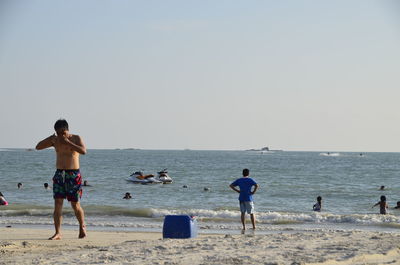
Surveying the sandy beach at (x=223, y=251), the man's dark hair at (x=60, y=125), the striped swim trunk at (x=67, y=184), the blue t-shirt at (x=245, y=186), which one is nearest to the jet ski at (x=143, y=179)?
the blue t-shirt at (x=245, y=186)

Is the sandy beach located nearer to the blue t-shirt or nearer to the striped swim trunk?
the striped swim trunk

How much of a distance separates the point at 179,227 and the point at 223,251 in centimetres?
245

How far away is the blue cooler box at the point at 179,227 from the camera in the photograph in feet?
37.5

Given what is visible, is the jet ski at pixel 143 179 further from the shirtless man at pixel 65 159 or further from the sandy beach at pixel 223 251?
the shirtless man at pixel 65 159

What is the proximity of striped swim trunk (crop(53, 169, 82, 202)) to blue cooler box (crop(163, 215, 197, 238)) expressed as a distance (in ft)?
6.30

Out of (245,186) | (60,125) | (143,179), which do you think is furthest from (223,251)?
(143,179)

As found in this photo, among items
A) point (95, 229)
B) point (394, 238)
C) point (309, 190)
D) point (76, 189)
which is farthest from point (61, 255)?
point (309, 190)

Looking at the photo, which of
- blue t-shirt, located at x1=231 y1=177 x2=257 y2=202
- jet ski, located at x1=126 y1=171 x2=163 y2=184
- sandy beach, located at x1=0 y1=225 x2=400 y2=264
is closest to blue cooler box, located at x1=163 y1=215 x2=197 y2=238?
sandy beach, located at x1=0 y1=225 x2=400 y2=264

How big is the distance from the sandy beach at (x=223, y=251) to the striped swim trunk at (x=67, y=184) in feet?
2.58

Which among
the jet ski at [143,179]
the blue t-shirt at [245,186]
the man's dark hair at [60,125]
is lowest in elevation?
the jet ski at [143,179]

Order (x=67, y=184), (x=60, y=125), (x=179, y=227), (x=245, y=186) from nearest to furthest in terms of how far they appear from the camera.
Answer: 1. (x=60, y=125)
2. (x=67, y=184)
3. (x=179, y=227)
4. (x=245, y=186)

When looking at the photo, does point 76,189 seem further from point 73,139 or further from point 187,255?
point 187,255

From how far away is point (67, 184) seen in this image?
10.2 m

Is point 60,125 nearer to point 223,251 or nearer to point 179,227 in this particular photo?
point 179,227
